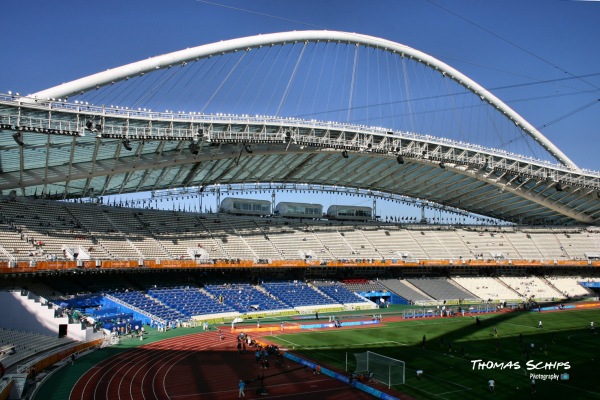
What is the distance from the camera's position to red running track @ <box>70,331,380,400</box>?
24.9 meters

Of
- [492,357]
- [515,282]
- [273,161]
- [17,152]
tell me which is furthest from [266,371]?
[515,282]

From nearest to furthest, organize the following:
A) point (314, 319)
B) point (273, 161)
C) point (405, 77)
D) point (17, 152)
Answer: point (17, 152) → point (314, 319) → point (273, 161) → point (405, 77)

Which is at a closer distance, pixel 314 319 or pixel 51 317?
pixel 51 317

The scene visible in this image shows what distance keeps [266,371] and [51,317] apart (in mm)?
15060

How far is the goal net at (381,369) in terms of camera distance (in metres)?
27.0

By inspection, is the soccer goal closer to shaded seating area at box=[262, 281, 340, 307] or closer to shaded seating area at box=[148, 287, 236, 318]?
shaded seating area at box=[148, 287, 236, 318]

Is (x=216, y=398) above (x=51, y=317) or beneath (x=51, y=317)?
beneath

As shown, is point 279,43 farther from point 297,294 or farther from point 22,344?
point 22,344

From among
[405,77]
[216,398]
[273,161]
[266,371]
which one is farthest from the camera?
[405,77]

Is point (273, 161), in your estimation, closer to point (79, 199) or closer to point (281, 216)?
point (281, 216)

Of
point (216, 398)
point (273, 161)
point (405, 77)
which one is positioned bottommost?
point (216, 398)

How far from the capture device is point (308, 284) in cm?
6109

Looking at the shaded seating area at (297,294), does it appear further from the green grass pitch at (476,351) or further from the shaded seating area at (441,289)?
the shaded seating area at (441,289)

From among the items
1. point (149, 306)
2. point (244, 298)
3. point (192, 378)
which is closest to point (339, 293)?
point (244, 298)
